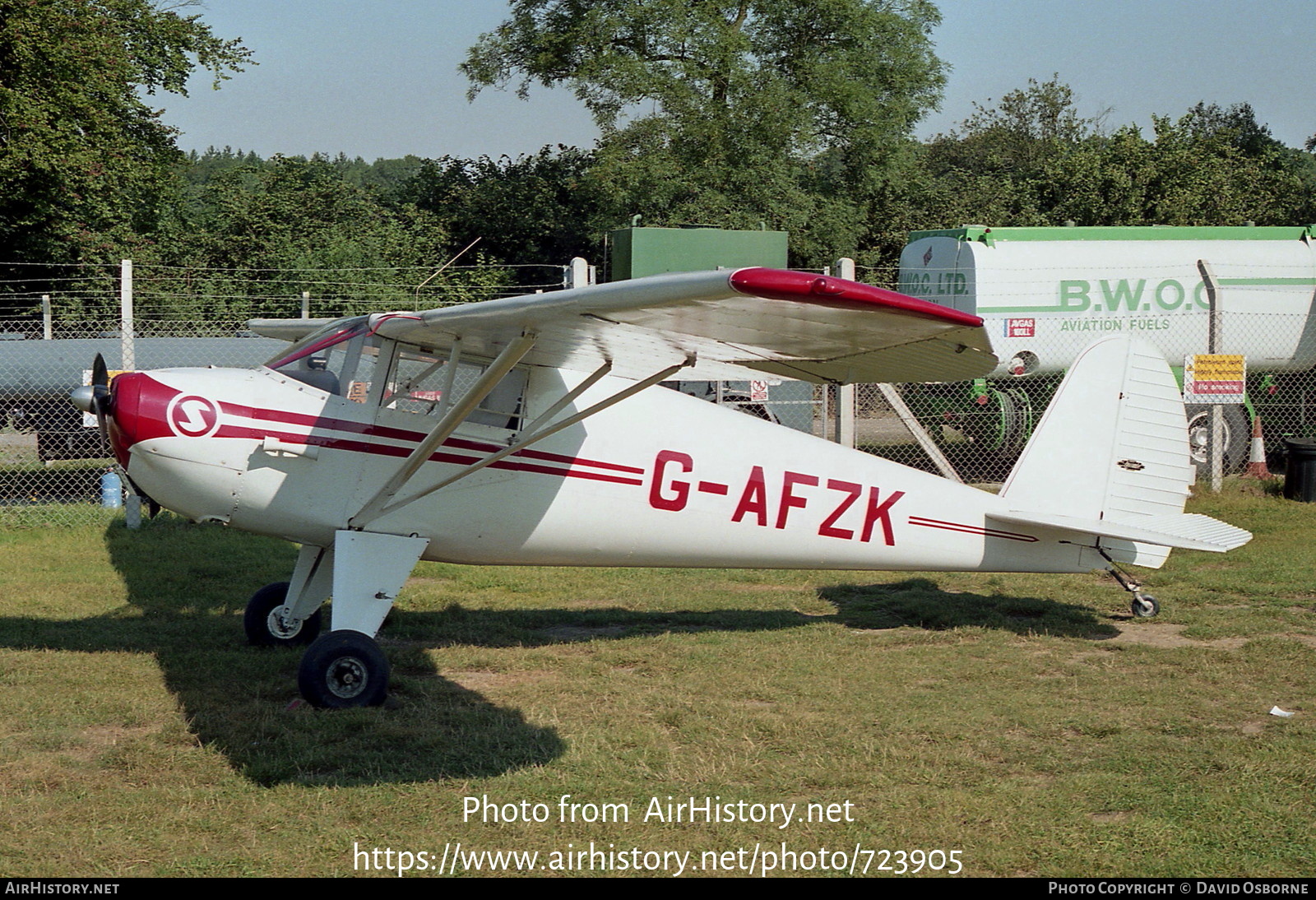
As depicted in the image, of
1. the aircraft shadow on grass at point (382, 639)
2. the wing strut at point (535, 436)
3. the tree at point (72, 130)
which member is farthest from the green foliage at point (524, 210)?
the wing strut at point (535, 436)

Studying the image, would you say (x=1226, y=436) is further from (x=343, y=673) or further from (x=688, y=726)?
(x=343, y=673)

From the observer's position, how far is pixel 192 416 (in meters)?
6.32

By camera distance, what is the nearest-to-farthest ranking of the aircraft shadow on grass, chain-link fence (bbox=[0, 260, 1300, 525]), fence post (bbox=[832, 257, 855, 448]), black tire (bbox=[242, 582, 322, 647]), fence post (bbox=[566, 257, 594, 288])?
the aircraft shadow on grass < black tire (bbox=[242, 582, 322, 647]) < fence post (bbox=[566, 257, 594, 288]) < fence post (bbox=[832, 257, 855, 448]) < chain-link fence (bbox=[0, 260, 1300, 525])

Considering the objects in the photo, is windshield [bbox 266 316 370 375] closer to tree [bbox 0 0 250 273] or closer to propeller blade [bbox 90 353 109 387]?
propeller blade [bbox 90 353 109 387]

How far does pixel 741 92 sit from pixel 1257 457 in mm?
16191

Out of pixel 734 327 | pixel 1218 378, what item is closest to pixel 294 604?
pixel 734 327

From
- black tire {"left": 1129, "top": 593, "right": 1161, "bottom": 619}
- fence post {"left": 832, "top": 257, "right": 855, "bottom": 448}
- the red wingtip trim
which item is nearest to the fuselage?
black tire {"left": 1129, "top": 593, "right": 1161, "bottom": 619}

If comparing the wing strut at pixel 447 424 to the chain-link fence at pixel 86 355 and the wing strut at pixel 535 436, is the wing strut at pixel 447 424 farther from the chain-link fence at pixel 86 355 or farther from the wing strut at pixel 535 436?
the chain-link fence at pixel 86 355

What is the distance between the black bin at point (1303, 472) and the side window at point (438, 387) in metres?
10.1

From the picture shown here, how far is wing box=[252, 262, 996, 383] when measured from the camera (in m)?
4.30

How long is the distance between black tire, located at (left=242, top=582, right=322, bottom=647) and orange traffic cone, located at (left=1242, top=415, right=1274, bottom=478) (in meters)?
11.8

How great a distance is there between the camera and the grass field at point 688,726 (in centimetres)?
441
